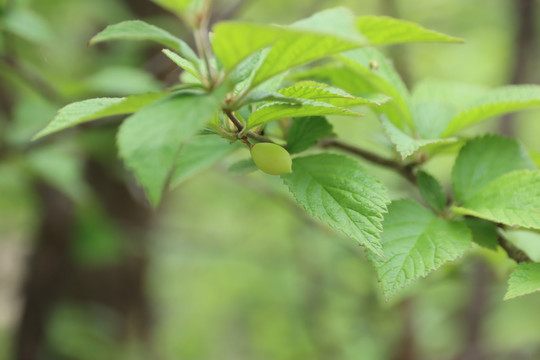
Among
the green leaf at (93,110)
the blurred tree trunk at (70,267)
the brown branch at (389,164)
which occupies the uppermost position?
the green leaf at (93,110)

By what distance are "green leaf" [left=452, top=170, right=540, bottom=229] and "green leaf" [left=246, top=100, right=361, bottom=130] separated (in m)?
0.27

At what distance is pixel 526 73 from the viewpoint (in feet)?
8.75

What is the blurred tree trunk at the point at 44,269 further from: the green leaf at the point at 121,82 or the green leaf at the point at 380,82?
the green leaf at the point at 380,82

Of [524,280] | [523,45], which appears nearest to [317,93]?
[524,280]

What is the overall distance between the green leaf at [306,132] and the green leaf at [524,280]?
1.10 feet

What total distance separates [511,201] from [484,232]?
0.10m

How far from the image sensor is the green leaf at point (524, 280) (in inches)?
24.6

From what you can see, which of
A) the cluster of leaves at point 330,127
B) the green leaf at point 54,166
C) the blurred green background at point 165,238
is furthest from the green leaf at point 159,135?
the green leaf at point 54,166

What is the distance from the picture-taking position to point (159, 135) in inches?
20.2

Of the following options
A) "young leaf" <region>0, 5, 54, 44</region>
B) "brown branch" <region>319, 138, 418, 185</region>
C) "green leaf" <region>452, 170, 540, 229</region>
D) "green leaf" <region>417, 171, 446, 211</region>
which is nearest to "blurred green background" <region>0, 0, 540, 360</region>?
"young leaf" <region>0, 5, 54, 44</region>

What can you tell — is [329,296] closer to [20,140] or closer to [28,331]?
[28,331]

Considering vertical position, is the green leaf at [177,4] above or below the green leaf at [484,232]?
above

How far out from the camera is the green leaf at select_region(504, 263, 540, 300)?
2.05 feet

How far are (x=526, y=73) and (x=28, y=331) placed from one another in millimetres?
3060
